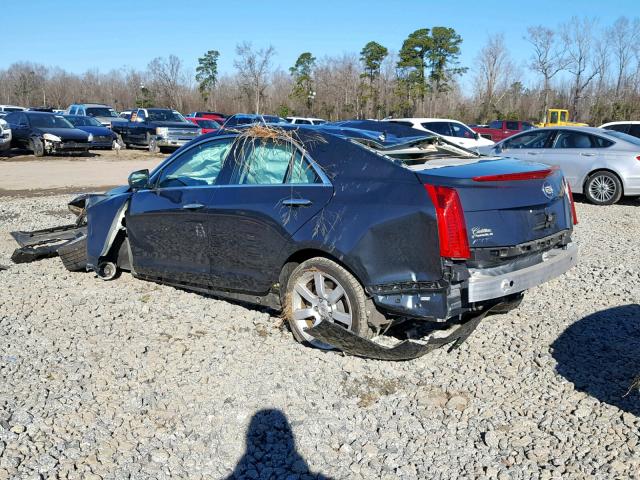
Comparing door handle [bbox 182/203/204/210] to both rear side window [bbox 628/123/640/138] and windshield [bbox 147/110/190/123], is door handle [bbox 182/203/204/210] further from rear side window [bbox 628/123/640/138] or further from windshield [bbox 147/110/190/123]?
windshield [bbox 147/110/190/123]

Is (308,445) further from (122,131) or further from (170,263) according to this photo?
(122,131)

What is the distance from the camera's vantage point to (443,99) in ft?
190

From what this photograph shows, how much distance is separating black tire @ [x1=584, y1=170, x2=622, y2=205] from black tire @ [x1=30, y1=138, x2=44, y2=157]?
60.2 feet

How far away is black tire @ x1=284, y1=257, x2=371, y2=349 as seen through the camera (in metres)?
4.11

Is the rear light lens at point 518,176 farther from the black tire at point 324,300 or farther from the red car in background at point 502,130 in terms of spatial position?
the red car in background at point 502,130

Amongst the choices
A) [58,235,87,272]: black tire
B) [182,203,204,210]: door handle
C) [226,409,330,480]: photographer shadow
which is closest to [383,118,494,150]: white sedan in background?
[58,235,87,272]: black tire

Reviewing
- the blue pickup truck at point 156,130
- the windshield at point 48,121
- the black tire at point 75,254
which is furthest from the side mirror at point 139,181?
the windshield at point 48,121

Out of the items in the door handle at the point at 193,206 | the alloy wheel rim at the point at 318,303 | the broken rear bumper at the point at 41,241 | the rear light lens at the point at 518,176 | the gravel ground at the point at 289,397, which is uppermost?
the rear light lens at the point at 518,176

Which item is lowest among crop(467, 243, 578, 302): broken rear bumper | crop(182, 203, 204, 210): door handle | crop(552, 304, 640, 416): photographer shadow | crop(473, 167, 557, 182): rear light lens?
crop(552, 304, 640, 416): photographer shadow

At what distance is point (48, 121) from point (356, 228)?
21.6m

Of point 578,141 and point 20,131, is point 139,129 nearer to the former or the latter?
point 20,131

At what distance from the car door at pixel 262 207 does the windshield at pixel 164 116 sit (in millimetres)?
21215

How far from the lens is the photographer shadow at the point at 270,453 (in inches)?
121

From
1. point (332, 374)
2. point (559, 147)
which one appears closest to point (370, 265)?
point (332, 374)
